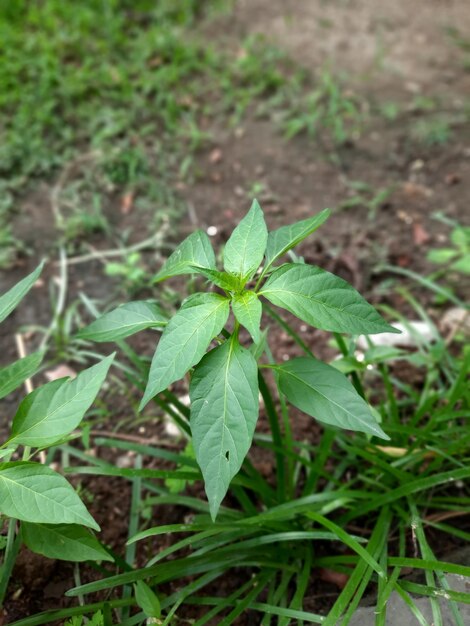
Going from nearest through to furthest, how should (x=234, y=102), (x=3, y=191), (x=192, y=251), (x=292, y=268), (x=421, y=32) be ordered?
(x=292, y=268) → (x=192, y=251) → (x=3, y=191) → (x=234, y=102) → (x=421, y=32)

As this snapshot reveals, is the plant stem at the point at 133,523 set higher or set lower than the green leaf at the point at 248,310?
lower

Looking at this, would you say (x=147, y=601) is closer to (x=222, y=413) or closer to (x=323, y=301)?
(x=222, y=413)

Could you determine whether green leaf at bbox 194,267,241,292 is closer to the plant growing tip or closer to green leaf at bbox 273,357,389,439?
the plant growing tip

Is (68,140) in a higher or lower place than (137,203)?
higher

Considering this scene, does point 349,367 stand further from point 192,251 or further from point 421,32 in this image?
point 421,32

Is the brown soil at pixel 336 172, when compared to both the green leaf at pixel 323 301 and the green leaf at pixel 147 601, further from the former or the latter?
the green leaf at pixel 323 301

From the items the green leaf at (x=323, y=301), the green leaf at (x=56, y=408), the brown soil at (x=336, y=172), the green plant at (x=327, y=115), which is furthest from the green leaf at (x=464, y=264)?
the green leaf at (x=56, y=408)

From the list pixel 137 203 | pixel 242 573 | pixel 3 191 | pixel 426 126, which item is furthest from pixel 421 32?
pixel 242 573
